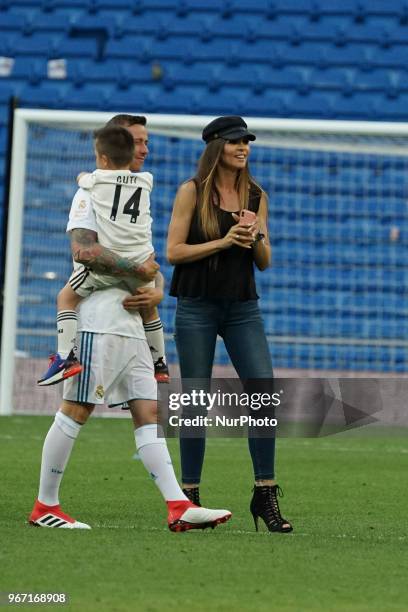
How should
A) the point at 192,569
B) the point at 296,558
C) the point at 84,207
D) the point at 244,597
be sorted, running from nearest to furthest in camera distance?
1. the point at 244,597
2. the point at 192,569
3. the point at 296,558
4. the point at 84,207

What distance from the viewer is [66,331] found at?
538 cm

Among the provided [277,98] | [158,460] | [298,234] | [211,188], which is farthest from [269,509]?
[277,98]

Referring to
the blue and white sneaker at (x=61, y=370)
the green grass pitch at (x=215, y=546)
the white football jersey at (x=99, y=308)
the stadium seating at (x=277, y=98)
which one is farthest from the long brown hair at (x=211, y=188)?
the stadium seating at (x=277, y=98)

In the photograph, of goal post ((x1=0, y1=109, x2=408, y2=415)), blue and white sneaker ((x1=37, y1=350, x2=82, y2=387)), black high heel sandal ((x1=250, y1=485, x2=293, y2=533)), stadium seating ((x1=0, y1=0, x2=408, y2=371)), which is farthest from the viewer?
stadium seating ((x1=0, y1=0, x2=408, y2=371))

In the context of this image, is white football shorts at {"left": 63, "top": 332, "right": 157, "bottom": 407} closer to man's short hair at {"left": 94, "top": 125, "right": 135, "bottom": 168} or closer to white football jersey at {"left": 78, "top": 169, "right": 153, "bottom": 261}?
white football jersey at {"left": 78, "top": 169, "right": 153, "bottom": 261}

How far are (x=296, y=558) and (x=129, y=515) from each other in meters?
1.59

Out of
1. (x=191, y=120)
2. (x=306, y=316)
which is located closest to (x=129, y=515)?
(x=191, y=120)

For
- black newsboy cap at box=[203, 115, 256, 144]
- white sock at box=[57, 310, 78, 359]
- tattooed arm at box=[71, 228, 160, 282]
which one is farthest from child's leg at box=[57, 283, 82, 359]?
black newsboy cap at box=[203, 115, 256, 144]

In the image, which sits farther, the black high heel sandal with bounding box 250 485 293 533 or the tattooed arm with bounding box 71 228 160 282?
the black high heel sandal with bounding box 250 485 293 533

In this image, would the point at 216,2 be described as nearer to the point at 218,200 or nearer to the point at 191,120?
the point at 191,120

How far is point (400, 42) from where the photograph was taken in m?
16.3

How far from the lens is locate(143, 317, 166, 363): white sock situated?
18.5 ft

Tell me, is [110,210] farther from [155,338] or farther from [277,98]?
[277,98]

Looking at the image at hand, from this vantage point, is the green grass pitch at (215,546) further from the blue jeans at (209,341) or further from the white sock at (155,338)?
the white sock at (155,338)
